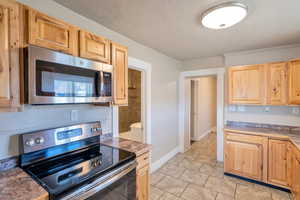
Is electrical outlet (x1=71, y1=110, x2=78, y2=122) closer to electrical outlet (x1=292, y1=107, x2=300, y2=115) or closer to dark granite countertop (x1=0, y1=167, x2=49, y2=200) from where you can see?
dark granite countertop (x1=0, y1=167, x2=49, y2=200)

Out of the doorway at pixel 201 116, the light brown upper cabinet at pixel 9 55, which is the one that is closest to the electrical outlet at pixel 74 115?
the light brown upper cabinet at pixel 9 55

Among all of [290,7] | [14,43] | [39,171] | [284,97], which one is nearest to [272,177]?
[284,97]

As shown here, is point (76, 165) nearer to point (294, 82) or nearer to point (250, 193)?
point (250, 193)

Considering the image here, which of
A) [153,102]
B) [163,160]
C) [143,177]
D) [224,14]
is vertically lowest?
[163,160]

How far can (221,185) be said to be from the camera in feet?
8.31

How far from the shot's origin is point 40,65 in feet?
3.58

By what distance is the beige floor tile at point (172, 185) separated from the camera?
2.40 meters

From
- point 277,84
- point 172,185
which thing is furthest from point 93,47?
point 277,84

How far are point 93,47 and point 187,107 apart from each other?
3189 mm

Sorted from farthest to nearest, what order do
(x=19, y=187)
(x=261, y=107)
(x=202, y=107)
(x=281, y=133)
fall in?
(x=202, y=107) → (x=261, y=107) → (x=281, y=133) → (x=19, y=187)

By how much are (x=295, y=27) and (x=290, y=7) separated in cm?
69

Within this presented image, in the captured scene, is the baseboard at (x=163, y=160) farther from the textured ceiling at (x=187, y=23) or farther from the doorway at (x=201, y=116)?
the textured ceiling at (x=187, y=23)

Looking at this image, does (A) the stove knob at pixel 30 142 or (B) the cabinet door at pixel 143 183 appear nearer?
(A) the stove knob at pixel 30 142

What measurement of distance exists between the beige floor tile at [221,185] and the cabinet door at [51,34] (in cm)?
281
